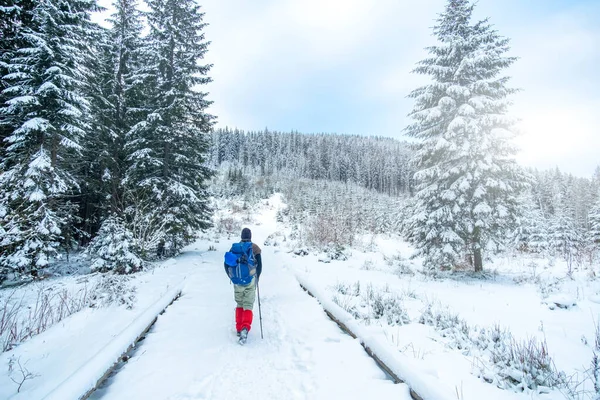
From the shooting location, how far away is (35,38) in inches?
430

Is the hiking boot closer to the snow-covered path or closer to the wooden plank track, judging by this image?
the snow-covered path

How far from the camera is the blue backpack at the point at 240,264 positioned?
5.59 meters

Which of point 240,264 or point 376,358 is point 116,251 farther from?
point 376,358

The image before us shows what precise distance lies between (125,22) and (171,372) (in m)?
20.7

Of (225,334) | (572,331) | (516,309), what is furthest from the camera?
(516,309)

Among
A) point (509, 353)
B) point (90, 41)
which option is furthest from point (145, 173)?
point (509, 353)

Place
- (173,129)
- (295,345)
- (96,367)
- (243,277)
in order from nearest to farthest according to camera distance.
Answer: (96,367) → (295,345) → (243,277) → (173,129)

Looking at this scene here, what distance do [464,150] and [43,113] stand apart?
1734 centimetres

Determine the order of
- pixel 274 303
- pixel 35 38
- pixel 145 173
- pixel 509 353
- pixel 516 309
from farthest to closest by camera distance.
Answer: pixel 145 173, pixel 35 38, pixel 274 303, pixel 516 309, pixel 509 353

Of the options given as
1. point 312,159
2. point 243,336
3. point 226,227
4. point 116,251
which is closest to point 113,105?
point 116,251

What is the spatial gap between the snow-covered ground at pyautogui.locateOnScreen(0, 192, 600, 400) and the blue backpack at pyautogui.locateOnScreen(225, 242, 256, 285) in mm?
1051

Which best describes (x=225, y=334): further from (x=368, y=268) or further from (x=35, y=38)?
(x=35, y=38)

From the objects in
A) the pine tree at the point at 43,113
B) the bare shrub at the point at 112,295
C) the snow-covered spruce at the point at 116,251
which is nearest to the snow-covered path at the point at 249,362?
the bare shrub at the point at 112,295

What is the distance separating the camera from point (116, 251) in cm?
1050
